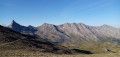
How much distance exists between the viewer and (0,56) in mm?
41719

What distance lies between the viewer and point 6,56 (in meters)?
42.8

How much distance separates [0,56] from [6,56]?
1847mm
